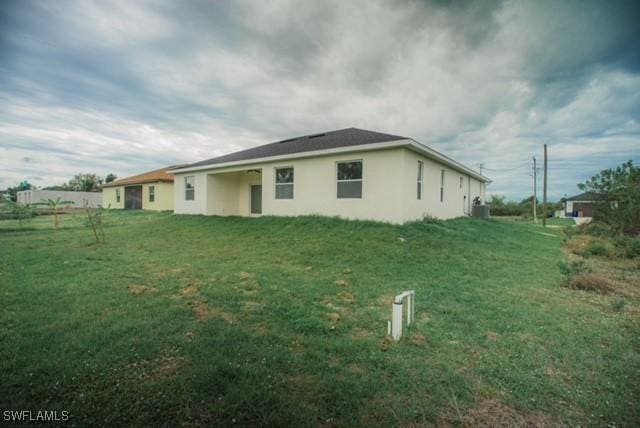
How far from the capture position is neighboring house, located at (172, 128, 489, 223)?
938cm

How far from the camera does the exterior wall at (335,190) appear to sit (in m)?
9.34

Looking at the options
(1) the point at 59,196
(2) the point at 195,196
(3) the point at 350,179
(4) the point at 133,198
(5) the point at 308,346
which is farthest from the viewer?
(1) the point at 59,196

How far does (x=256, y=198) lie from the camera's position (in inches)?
591

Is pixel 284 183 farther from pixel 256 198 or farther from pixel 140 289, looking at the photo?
pixel 140 289

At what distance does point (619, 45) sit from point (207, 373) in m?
9.06

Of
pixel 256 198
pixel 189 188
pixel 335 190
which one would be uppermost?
pixel 189 188

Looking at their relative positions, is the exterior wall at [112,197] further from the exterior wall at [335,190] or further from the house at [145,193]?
the exterior wall at [335,190]

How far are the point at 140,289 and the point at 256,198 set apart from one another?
10833mm

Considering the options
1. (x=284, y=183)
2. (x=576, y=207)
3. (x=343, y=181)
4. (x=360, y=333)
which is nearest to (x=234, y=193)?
(x=284, y=183)

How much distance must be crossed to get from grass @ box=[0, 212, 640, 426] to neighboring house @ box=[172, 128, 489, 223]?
12.7 feet

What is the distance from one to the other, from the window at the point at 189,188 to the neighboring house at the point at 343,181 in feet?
1.08

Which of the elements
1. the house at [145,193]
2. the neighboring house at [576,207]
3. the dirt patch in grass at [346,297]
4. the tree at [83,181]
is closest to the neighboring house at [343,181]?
the dirt patch in grass at [346,297]

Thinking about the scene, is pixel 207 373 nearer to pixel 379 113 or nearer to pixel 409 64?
pixel 409 64

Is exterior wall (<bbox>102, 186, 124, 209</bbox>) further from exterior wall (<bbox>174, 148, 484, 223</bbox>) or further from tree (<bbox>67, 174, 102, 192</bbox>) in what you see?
tree (<bbox>67, 174, 102, 192</bbox>)
